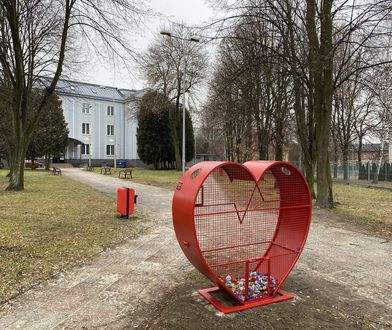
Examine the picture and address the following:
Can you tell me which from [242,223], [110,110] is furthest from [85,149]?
[242,223]

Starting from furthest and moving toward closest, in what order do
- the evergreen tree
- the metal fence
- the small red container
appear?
the evergreen tree → the metal fence → the small red container

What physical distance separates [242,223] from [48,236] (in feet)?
14.8

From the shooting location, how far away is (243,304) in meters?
4.60

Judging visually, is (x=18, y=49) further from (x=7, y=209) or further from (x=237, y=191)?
(x=237, y=191)

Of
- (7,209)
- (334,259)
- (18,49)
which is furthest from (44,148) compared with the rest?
(334,259)

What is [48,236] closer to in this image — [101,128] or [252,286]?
[252,286]

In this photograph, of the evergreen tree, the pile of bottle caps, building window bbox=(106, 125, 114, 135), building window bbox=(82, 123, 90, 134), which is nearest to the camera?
the pile of bottle caps

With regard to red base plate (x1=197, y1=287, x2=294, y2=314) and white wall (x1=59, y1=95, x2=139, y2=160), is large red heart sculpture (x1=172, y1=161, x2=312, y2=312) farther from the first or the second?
white wall (x1=59, y1=95, x2=139, y2=160)

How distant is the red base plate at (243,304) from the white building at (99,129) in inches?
2274

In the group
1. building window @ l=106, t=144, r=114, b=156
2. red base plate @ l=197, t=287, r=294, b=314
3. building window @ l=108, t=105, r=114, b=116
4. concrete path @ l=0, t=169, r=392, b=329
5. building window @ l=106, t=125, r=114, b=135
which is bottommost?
concrete path @ l=0, t=169, r=392, b=329

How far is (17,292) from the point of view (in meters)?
4.96

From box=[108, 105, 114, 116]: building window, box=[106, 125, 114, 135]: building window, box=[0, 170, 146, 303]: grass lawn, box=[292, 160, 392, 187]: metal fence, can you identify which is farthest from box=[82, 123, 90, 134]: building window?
box=[0, 170, 146, 303]: grass lawn

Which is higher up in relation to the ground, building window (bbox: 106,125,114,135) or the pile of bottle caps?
building window (bbox: 106,125,114,135)

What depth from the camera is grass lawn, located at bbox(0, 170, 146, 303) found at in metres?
5.75
